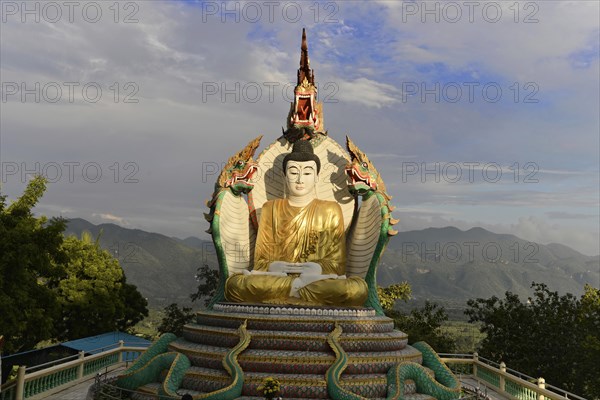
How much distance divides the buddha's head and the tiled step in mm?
5901

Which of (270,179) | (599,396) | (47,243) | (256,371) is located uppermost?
(270,179)

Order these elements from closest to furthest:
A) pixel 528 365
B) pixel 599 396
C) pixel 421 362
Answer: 1. pixel 421 362
2. pixel 599 396
3. pixel 528 365

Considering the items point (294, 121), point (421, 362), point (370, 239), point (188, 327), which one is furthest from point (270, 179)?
point (421, 362)

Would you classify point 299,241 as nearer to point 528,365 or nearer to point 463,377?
point 463,377

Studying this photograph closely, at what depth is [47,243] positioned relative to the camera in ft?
55.6

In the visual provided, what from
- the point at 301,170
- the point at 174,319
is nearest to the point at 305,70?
the point at 301,170

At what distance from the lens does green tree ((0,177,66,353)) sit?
15133 mm

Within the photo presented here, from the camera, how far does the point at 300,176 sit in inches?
678

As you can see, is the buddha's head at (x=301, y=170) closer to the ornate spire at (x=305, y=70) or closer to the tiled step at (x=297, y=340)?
the ornate spire at (x=305, y=70)

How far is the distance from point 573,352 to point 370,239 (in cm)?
855

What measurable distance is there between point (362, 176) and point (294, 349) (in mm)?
6573

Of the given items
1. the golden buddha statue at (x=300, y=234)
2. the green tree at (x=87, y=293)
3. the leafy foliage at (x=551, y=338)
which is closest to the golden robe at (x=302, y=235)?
the golden buddha statue at (x=300, y=234)

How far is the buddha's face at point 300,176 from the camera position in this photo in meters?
17.2

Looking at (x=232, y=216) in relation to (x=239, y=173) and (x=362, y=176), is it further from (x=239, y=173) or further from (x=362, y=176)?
(x=362, y=176)
